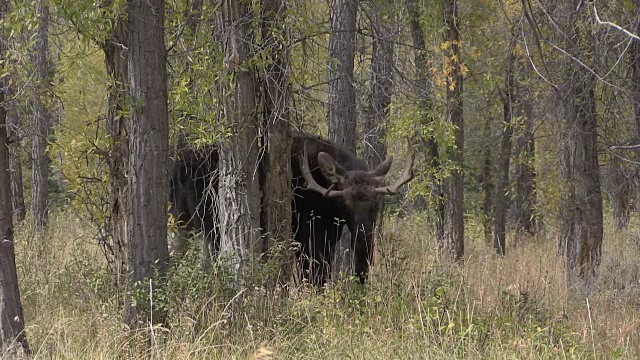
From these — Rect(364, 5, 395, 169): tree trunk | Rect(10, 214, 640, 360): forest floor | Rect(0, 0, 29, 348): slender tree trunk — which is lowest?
Rect(10, 214, 640, 360): forest floor

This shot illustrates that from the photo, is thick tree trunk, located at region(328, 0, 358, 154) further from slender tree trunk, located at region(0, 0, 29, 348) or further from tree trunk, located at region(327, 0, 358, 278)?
slender tree trunk, located at region(0, 0, 29, 348)

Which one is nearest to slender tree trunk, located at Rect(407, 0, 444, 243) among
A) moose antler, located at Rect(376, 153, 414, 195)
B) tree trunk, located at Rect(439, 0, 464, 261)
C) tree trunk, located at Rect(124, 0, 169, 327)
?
tree trunk, located at Rect(439, 0, 464, 261)

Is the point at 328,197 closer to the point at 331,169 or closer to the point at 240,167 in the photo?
the point at 331,169

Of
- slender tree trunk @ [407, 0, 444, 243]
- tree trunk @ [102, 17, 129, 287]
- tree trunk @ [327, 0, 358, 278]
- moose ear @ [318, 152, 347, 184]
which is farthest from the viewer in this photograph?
slender tree trunk @ [407, 0, 444, 243]

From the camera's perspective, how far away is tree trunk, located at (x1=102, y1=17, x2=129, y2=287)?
6.68 meters

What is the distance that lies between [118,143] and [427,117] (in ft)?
18.5

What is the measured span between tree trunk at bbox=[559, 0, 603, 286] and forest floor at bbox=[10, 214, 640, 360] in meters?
2.25

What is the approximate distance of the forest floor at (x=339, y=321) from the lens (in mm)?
6078

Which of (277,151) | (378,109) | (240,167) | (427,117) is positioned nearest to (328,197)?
(277,151)

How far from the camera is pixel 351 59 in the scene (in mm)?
11039

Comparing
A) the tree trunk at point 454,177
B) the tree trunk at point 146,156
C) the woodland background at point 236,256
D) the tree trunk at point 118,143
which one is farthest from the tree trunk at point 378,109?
the tree trunk at point 146,156

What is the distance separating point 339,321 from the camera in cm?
682

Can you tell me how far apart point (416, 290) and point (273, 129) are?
1973 millimetres

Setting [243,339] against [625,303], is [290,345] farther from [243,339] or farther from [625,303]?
[625,303]
